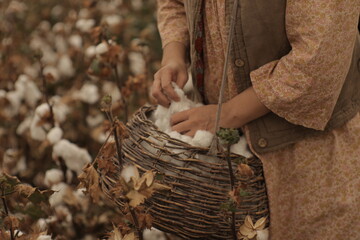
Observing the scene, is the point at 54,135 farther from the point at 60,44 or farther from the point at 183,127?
the point at 60,44

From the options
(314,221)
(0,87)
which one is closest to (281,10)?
(314,221)

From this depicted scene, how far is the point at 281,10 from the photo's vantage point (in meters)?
1.07

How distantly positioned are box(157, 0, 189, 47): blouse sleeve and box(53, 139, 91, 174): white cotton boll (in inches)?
19.6

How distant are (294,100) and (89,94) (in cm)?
131

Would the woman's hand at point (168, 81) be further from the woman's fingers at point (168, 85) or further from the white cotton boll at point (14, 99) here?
the white cotton boll at point (14, 99)

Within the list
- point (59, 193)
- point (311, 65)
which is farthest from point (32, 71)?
point (311, 65)

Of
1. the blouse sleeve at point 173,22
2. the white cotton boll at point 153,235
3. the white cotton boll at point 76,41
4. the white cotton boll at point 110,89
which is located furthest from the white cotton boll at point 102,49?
the white cotton boll at point 76,41

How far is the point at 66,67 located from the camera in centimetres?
247

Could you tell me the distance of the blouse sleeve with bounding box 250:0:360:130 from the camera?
1.00 meters

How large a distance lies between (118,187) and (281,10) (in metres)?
0.47

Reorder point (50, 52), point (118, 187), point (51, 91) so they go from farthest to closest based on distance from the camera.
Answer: point (50, 52)
point (51, 91)
point (118, 187)

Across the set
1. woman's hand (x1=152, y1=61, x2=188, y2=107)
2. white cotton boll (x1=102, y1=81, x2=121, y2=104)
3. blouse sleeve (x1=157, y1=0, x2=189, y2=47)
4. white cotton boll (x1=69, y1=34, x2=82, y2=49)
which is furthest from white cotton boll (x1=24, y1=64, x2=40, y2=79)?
woman's hand (x1=152, y1=61, x2=188, y2=107)

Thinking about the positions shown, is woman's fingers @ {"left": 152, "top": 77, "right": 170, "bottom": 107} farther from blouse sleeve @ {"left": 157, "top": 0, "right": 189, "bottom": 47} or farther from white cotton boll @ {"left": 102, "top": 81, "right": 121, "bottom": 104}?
white cotton boll @ {"left": 102, "top": 81, "right": 121, "bottom": 104}

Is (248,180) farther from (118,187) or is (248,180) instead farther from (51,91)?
(51,91)
